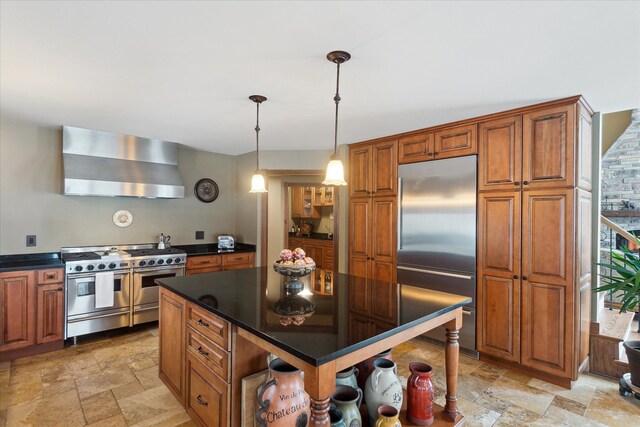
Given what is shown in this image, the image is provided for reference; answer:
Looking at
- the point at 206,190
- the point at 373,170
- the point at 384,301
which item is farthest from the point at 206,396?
the point at 206,190

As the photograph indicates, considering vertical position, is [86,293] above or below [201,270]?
below

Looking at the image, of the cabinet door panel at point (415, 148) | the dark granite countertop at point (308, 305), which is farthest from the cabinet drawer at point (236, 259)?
the cabinet door panel at point (415, 148)

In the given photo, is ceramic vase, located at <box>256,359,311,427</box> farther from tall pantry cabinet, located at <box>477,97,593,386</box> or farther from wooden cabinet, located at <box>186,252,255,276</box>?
wooden cabinet, located at <box>186,252,255,276</box>

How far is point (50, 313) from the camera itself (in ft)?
11.0

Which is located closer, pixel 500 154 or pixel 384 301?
pixel 384 301

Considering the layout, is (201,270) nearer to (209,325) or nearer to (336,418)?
(209,325)

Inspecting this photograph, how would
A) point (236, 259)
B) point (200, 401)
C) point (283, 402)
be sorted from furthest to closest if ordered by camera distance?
1. point (236, 259)
2. point (200, 401)
3. point (283, 402)

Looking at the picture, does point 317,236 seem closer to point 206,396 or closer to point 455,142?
point 455,142

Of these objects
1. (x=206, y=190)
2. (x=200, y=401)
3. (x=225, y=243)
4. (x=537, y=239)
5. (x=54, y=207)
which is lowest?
(x=200, y=401)

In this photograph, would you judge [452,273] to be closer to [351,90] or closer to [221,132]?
[351,90]

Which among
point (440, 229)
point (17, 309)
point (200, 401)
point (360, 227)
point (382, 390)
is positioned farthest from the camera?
point (360, 227)

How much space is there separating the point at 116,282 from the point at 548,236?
14.1 ft

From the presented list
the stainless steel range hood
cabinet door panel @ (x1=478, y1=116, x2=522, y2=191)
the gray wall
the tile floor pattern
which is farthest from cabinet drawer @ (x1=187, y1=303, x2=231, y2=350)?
the gray wall

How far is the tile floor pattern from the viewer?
2.29 metres
